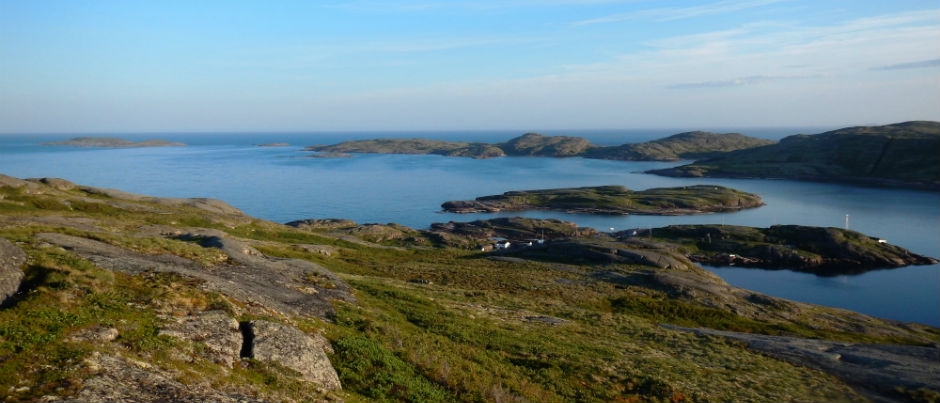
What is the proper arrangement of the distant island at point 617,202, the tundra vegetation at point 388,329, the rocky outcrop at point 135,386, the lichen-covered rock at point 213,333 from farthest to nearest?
the distant island at point 617,202 → the lichen-covered rock at point 213,333 → the tundra vegetation at point 388,329 → the rocky outcrop at point 135,386

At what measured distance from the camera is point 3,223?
40000mm

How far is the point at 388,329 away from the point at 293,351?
21.1 ft

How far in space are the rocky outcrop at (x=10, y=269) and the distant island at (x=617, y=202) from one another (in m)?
144

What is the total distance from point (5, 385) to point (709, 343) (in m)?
33.2

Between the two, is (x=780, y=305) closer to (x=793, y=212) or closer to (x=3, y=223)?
(x=3, y=223)

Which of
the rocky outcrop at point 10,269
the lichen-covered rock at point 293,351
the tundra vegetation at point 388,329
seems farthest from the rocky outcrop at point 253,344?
the rocky outcrop at point 10,269

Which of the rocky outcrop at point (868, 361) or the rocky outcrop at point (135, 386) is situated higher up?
the rocky outcrop at point (135, 386)

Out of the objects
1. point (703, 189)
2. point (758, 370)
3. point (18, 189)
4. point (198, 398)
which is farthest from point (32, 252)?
point (703, 189)

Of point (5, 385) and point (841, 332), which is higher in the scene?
point (5, 385)

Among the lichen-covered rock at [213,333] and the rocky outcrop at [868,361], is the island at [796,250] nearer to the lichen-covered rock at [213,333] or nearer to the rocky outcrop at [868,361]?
the rocky outcrop at [868,361]

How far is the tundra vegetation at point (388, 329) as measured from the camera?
1448cm

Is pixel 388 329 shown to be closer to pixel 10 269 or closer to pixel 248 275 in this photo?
pixel 248 275

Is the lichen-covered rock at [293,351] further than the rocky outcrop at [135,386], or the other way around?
the lichen-covered rock at [293,351]

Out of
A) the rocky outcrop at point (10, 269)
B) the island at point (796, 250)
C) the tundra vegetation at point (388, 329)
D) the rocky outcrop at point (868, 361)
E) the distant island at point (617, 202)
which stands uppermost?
the rocky outcrop at point (10, 269)
